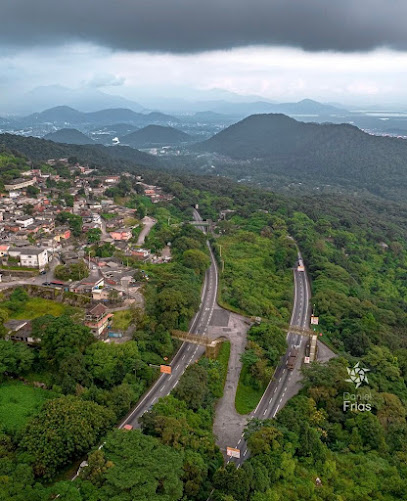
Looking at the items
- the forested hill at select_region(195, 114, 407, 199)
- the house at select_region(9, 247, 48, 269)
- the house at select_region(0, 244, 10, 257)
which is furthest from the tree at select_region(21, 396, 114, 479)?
the forested hill at select_region(195, 114, 407, 199)

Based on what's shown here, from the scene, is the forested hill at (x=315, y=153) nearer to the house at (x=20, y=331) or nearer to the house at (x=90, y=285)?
the house at (x=90, y=285)

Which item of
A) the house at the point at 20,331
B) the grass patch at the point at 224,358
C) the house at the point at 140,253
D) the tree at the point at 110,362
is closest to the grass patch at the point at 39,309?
the house at the point at 20,331

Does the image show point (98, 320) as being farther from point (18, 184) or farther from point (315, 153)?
point (315, 153)

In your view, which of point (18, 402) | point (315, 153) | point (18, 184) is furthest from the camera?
point (315, 153)

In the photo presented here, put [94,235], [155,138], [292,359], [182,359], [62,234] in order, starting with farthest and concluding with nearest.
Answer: [155,138] → [94,235] → [62,234] → [292,359] → [182,359]

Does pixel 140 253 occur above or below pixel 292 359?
above

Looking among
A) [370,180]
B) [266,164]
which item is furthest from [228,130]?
[370,180]

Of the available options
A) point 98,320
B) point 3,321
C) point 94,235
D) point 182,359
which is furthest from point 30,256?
point 182,359
